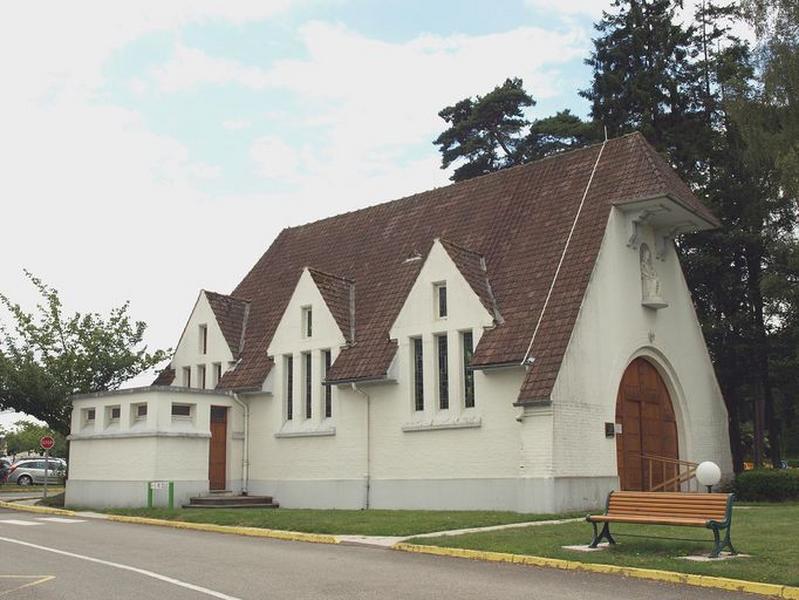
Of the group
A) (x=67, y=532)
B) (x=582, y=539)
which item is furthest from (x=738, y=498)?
(x=67, y=532)

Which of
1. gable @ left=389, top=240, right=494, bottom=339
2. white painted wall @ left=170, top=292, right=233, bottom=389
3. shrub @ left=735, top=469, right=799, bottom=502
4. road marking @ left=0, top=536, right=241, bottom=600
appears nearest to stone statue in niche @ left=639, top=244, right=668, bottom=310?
gable @ left=389, top=240, right=494, bottom=339

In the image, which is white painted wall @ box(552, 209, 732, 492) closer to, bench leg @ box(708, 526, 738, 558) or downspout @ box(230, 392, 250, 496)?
bench leg @ box(708, 526, 738, 558)

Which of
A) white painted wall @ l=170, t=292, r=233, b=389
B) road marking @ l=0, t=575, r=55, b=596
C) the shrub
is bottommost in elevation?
road marking @ l=0, t=575, r=55, b=596

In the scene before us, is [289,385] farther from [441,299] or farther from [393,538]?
[393,538]

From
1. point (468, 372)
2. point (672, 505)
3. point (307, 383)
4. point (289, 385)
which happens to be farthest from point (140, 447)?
point (672, 505)

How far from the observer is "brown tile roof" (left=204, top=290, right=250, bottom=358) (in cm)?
3162

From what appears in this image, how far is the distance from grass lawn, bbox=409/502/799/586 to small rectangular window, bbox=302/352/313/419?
12.1 metres

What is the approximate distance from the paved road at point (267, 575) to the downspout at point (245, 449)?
41.3 feet

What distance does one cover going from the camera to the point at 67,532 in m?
19.1

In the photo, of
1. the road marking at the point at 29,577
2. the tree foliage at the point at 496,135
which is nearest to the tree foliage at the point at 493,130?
the tree foliage at the point at 496,135

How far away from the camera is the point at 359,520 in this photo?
19.5m

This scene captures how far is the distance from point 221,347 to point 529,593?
74.0ft

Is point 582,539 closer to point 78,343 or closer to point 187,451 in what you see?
point 187,451

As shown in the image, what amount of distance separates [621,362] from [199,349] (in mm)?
15713
